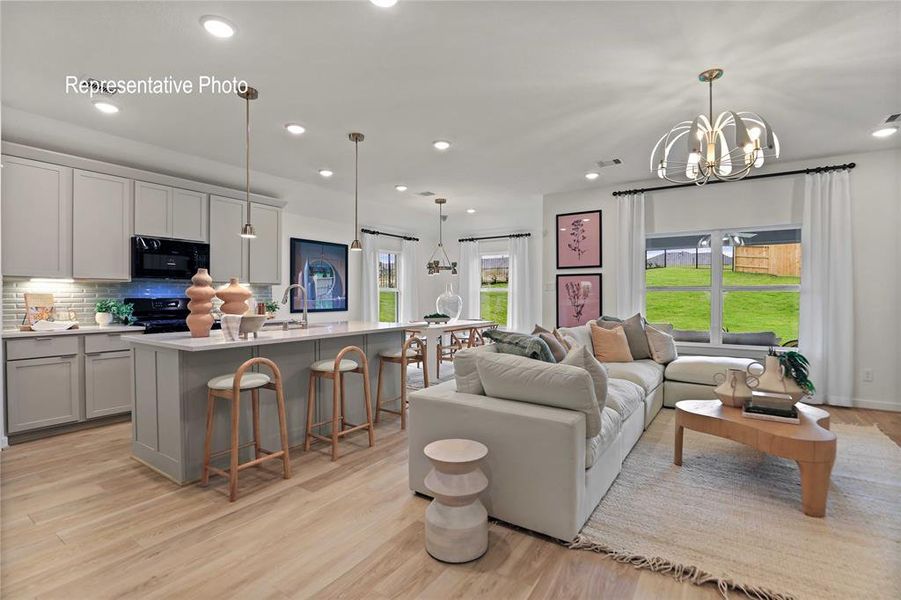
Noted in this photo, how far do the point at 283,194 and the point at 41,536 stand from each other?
4320mm

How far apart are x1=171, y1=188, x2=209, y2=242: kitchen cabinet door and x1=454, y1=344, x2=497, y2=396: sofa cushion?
3.50m

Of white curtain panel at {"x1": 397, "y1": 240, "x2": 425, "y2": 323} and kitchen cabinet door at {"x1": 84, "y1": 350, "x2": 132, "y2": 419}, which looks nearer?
kitchen cabinet door at {"x1": 84, "y1": 350, "x2": 132, "y2": 419}

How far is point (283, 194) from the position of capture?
18.5 feet

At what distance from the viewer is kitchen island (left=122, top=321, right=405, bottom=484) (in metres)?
2.69

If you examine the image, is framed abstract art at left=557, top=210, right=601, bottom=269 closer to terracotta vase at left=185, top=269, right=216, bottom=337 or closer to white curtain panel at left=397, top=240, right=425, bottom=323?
white curtain panel at left=397, top=240, right=425, bottom=323

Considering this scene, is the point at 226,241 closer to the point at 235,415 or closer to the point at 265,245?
the point at 265,245

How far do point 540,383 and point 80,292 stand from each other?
4.33 metres

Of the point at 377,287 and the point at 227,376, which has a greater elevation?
the point at 377,287

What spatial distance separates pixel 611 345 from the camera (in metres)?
4.52

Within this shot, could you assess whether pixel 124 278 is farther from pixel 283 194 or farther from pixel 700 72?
pixel 700 72

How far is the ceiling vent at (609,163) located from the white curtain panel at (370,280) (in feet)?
11.9

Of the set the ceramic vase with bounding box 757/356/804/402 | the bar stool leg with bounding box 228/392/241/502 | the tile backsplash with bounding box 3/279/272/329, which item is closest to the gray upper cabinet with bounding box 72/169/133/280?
the tile backsplash with bounding box 3/279/272/329

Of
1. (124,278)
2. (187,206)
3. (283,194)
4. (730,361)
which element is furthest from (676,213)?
(124,278)

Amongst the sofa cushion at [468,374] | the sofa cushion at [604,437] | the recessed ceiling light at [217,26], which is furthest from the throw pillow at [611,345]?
the recessed ceiling light at [217,26]
